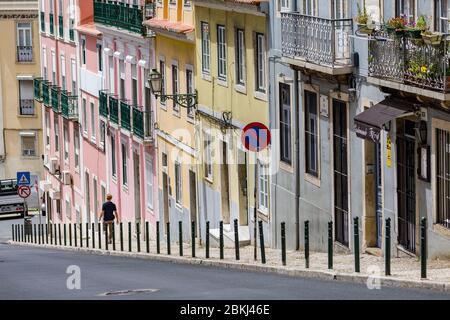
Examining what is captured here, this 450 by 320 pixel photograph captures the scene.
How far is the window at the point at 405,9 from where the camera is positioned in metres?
22.5

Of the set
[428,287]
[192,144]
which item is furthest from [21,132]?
[428,287]

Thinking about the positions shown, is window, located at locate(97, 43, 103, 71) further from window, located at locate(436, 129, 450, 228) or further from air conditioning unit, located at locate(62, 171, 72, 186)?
window, located at locate(436, 129, 450, 228)

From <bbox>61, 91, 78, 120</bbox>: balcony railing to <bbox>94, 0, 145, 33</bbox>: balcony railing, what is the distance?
700cm

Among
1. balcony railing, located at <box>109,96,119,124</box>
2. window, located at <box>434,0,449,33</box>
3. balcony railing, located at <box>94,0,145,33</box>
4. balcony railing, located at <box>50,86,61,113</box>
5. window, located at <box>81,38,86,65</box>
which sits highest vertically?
window, located at <box>434,0,449,33</box>

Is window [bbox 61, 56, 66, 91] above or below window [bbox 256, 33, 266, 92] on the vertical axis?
below

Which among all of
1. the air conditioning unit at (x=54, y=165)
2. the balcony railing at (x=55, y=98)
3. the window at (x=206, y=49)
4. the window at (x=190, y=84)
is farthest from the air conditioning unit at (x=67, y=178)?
the window at (x=206, y=49)

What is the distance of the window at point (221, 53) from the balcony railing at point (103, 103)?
14.0 meters

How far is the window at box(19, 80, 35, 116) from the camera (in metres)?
70.4

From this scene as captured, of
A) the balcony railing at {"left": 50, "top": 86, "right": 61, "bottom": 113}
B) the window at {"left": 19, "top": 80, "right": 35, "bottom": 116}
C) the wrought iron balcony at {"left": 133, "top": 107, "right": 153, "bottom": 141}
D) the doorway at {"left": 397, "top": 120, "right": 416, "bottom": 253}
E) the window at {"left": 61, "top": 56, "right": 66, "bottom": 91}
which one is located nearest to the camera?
the doorway at {"left": 397, "top": 120, "right": 416, "bottom": 253}

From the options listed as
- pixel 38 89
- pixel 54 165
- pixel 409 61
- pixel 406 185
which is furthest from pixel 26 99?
pixel 409 61

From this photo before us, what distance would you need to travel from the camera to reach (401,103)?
910 inches

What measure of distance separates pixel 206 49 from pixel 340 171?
30.1 ft

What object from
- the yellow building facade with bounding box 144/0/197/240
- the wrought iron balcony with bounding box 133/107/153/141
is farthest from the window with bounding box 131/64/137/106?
the yellow building facade with bounding box 144/0/197/240
